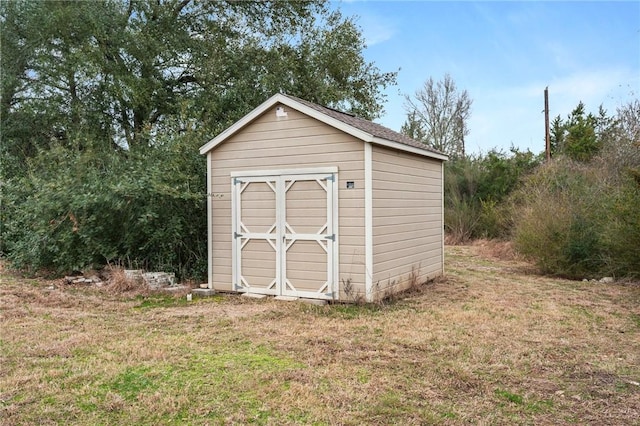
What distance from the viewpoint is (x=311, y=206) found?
6.78 meters

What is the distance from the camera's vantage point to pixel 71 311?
20.1 feet

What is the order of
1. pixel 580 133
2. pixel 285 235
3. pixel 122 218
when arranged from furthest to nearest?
pixel 580 133, pixel 122 218, pixel 285 235

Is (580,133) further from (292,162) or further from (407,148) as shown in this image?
(292,162)

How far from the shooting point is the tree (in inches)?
882

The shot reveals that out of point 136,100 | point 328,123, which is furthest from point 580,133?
point 136,100

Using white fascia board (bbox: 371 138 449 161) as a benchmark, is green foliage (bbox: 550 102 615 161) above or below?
above

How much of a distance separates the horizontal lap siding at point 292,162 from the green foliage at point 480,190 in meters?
9.53

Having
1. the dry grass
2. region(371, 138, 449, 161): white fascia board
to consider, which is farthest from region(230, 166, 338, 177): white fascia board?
the dry grass

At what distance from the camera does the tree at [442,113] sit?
22.4m

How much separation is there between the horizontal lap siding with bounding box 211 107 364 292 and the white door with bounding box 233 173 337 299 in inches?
6.2

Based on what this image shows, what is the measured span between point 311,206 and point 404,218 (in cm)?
158

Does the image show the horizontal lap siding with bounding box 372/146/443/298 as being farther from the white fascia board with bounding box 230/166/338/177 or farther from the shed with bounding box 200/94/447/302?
the white fascia board with bounding box 230/166/338/177

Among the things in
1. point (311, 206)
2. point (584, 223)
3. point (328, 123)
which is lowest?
point (584, 223)

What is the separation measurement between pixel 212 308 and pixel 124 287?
198 cm
